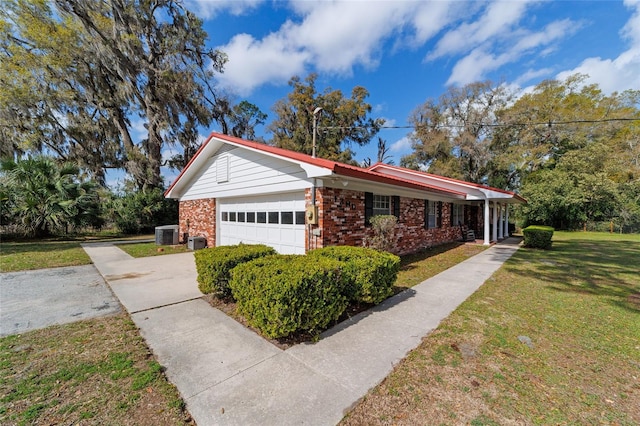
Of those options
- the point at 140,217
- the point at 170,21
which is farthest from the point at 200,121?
the point at 140,217

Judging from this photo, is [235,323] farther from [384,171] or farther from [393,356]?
[384,171]

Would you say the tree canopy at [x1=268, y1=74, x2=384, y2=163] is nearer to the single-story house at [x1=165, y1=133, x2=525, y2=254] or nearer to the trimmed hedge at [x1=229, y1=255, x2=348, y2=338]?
the single-story house at [x1=165, y1=133, x2=525, y2=254]

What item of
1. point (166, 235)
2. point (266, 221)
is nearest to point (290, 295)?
point (266, 221)

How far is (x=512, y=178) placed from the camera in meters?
26.8

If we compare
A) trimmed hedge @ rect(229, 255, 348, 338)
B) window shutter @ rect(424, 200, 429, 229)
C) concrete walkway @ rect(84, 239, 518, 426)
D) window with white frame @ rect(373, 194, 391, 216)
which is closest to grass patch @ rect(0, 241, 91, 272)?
concrete walkway @ rect(84, 239, 518, 426)

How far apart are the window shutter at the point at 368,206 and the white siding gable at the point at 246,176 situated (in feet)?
6.25

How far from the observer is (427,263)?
8125 millimetres

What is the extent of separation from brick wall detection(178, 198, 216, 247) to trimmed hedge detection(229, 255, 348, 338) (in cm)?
801

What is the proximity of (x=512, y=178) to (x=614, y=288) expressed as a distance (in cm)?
2547

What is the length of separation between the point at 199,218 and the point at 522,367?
40.6ft

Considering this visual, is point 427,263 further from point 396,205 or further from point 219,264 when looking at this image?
point 219,264

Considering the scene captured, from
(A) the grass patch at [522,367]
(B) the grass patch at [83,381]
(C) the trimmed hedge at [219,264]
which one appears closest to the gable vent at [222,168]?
(C) the trimmed hedge at [219,264]

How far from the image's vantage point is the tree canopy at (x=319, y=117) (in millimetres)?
25578

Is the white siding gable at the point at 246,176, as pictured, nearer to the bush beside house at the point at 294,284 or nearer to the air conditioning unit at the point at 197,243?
the air conditioning unit at the point at 197,243
